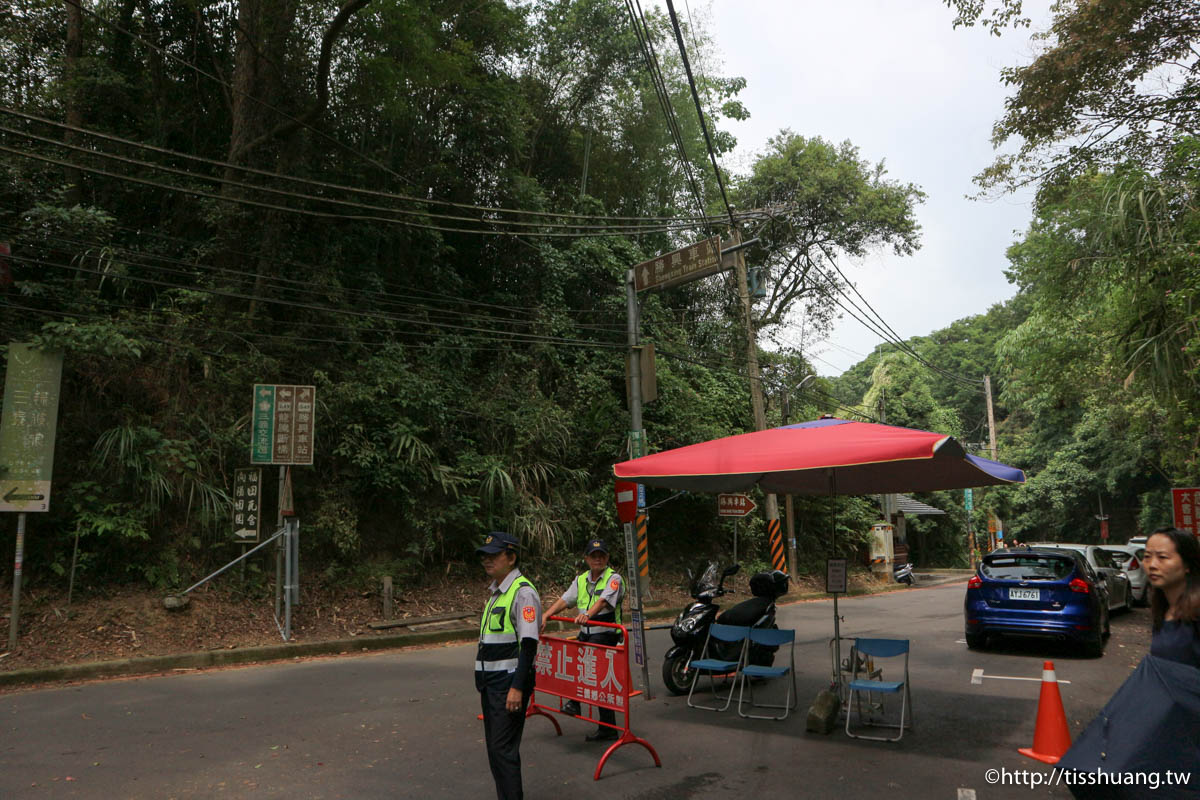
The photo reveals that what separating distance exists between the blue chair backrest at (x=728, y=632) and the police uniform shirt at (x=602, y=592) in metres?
1.17

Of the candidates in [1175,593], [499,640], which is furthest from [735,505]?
[1175,593]

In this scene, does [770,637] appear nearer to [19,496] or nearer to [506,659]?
[506,659]

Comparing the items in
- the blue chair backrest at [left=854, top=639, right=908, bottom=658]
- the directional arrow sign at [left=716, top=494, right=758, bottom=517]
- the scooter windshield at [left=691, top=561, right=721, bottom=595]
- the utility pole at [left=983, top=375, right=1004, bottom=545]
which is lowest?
the blue chair backrest at [left=854, top=639, right=908, bottom=658]

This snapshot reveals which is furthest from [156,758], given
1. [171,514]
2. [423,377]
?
[423,377]

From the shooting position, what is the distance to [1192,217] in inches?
420

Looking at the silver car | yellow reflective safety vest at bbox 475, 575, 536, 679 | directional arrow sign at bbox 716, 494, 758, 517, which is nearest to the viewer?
yellow reflective safety vest at bbox 475, 575, 536, 679

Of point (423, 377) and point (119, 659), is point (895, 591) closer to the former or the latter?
point (423, 377)

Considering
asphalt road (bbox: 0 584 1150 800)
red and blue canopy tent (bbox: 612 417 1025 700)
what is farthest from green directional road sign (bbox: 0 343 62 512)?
red and blue canopy tent (bbox: 612 417 1025 700)

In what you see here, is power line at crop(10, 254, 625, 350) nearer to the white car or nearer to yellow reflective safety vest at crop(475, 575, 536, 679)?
yellow reflective safety vest at crop(475, 575, 536, 679)

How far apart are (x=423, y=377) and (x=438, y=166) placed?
204 inches

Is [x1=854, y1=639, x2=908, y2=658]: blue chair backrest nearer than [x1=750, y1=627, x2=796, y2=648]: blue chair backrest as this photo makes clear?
Yes

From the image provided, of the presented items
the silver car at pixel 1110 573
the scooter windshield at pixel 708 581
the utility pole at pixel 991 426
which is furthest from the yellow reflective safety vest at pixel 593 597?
the utility pole at pixel 991 426

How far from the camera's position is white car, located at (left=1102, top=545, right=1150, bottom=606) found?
16.2 m

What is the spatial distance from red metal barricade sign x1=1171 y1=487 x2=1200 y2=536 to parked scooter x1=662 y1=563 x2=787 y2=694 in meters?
7.84
